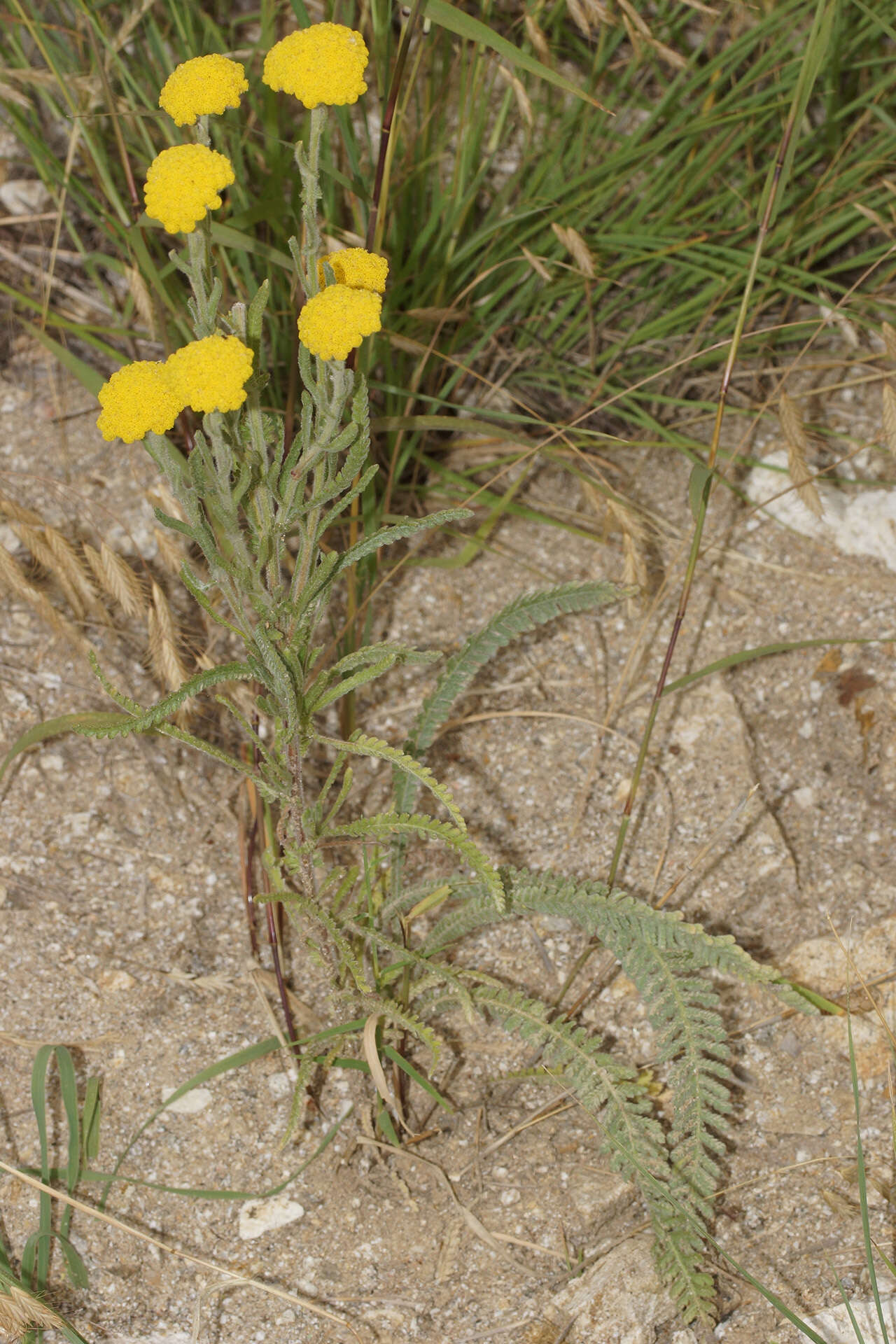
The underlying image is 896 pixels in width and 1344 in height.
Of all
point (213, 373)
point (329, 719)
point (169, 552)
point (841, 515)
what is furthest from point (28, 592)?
point (841, 515)

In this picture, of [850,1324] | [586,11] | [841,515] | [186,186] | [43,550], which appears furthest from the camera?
[841,515]

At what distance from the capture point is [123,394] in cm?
83

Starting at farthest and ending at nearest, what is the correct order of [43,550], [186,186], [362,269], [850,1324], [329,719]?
1. [329,719]
2. [43,550]
3. [850,1324]
4. [362,269]
5. [186,186]

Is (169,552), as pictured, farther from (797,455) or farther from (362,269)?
(797,455)

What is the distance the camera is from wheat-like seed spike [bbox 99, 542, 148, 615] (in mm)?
1337

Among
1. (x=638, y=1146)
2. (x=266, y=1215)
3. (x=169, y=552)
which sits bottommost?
(x=266, y=1215)

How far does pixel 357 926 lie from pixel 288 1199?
0.37m

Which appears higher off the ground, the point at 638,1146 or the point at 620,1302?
the point at 638,1146

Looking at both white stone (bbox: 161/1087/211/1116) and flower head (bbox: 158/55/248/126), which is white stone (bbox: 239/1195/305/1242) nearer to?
white stone (bbox: 161/1087/211/1116)

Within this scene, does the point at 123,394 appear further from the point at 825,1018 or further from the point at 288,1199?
the point at 825,1018

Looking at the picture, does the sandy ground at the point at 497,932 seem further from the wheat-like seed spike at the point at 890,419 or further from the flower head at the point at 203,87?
the flower head at the point at 203,87

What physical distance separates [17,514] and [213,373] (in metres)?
0.74

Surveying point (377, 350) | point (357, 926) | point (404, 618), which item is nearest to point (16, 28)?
point (377, 350)

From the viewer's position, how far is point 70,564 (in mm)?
1414
